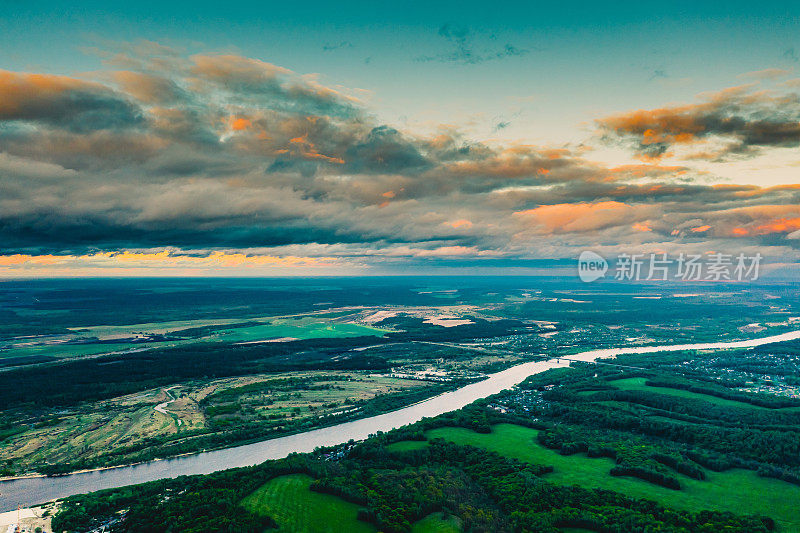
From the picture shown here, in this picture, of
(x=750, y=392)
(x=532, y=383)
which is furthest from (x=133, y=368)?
(x=750, y=392)

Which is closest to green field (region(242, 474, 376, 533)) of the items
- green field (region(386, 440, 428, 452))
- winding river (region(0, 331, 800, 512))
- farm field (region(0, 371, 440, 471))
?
green field (region(386, 440, 428, 452))

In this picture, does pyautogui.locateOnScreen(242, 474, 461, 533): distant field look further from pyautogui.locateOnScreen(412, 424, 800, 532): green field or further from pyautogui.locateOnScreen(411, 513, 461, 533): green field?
pyautogui.locateOnScreen(412, 424, 800, 532): green field

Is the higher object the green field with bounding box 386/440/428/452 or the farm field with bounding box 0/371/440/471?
the green field with bounding box 386/440/428/452

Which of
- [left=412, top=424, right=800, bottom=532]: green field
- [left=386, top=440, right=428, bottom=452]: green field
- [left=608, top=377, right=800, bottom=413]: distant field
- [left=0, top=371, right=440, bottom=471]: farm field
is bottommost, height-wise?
[left=0, top=371, right=440, bottom=471]: farm field

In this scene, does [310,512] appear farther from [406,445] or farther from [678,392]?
[678,392]

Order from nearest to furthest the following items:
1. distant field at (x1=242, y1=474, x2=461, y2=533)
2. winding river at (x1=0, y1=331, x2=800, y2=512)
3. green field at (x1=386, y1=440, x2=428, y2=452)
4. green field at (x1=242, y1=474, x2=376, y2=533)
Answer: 1. distant field at (x1=242, y1=474, x2=461, y2=533)
2. green field at (x1=242, y1=474, x2=376, y2=533)
3. winding river at (x1=0, y1=331, x2=800, y2=512)
4. green field at (x1=386, y1=440, x2=428, y2=452)

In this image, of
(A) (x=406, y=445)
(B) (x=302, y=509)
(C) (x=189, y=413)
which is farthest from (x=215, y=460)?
(A) (x=406, y=445)
